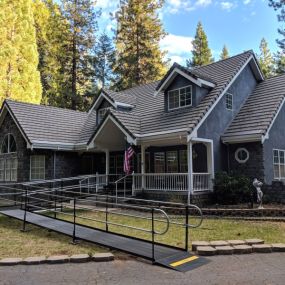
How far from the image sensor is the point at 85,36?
37.9 metres

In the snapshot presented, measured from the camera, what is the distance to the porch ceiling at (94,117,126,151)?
52.9 feet

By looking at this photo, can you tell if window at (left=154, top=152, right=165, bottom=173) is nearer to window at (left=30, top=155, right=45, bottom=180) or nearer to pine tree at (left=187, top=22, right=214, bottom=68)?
window at (left=30, top=155, right=45, bottom=180)

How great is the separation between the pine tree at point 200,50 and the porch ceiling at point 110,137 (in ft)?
92.0

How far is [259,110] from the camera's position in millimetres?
15758

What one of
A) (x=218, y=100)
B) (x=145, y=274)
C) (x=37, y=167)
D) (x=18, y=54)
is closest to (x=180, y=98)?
(x=218, y=100)

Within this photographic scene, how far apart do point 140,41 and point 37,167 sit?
73.8ft

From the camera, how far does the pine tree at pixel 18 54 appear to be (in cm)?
2527

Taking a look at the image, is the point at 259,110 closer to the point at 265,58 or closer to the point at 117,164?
the point at 117,164

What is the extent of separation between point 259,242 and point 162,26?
33.2 m

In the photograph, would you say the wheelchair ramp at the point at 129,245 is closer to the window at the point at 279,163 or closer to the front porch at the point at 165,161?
the front porch at the point at 165,161

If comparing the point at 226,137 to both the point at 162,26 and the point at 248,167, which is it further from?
the point at 162,26

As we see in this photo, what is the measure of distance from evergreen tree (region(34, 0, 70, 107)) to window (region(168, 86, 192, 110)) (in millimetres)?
21418

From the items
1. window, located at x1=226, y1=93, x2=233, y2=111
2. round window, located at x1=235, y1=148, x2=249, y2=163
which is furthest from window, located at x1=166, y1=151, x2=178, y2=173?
window, located at x1=226, y1=93, x2=233, y2=111

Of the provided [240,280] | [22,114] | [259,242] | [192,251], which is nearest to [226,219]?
[259,242]
